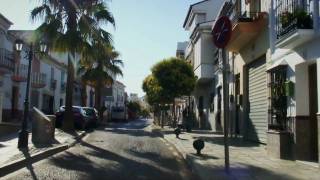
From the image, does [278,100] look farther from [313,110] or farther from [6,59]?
[6,59]

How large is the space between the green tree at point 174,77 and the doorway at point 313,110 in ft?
70.2

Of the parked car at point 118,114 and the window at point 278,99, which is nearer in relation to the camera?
the window at point 278,99

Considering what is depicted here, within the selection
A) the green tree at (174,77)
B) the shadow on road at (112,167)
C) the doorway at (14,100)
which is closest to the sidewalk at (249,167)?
the shadow on road at (112,167)

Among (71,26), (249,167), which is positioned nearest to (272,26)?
(249,167)

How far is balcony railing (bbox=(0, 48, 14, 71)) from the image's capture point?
3547 centimetres

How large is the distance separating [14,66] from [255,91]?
24.4 metres

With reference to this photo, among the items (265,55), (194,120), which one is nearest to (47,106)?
(194,120)

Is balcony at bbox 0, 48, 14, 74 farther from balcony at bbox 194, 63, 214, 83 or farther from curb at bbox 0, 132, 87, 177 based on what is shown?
curb at bbox 0, 132, 87, 177

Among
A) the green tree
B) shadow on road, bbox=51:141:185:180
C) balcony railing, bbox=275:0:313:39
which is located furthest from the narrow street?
the green tree

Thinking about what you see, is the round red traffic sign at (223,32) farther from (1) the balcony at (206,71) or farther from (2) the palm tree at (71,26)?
(1) the balcony at (206,71)

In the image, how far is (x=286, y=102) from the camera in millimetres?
13977

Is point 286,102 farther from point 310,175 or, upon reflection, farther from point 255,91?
point 255,91

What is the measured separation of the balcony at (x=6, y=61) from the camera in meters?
35.5

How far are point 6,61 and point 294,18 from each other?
2837cm
